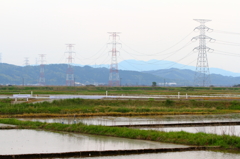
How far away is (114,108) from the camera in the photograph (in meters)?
31.8

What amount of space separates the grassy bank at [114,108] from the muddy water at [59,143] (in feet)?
35.7

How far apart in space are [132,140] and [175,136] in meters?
1.93

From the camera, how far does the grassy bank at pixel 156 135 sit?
15.1 metres

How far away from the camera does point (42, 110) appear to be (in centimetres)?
3011

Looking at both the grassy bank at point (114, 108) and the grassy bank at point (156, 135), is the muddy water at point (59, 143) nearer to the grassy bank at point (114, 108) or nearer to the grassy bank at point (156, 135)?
the grassy bank at point (156, 135)

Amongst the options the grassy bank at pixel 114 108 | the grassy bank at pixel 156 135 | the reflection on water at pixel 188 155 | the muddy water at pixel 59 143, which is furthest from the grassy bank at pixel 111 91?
the reflection on water at pixel 188 155

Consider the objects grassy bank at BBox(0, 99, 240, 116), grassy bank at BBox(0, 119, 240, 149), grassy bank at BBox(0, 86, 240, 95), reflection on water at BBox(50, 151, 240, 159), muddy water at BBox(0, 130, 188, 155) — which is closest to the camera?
reflection on water at BBox(50, 151, 240, 159)

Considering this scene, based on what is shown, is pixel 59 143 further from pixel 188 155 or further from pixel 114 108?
pixel 114 108

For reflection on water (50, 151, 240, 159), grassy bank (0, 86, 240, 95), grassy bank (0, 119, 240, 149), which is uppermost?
grassy bank (0, 86, 240, 95)

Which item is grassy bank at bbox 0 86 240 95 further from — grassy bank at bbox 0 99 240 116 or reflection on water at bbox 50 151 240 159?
reflection on water at bbox 50 151 240 159

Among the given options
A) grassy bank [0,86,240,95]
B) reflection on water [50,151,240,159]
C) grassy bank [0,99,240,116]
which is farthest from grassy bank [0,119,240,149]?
grassy bank [0,86,240,95]

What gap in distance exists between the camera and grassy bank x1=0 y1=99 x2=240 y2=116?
2977 cm

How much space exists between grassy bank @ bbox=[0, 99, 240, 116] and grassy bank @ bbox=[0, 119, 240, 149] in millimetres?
8293

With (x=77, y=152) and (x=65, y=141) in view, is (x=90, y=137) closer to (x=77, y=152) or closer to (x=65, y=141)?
(x=65, y=141)
